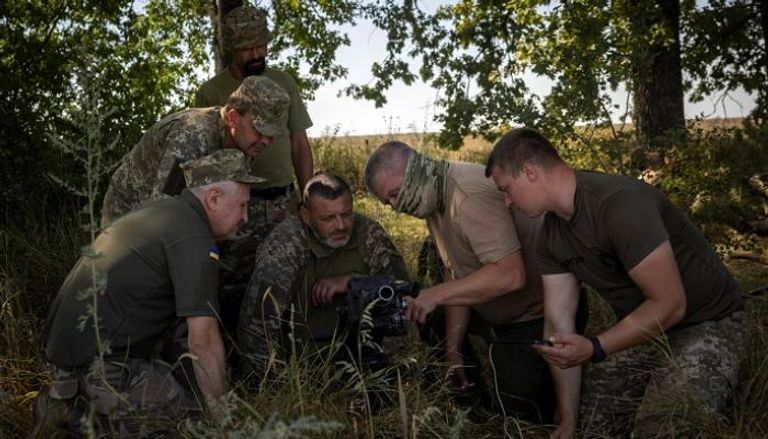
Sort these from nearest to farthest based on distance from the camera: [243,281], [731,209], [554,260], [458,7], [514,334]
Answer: [554,260] < [514,334] < [243,281] < [731,209] < [458,7]

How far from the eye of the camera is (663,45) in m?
8.86

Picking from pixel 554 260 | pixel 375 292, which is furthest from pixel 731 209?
pixel 375 292

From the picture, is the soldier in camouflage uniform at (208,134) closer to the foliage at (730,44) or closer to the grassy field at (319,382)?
the grassy field at (319,382)

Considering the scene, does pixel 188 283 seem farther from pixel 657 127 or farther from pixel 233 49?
pixel 657 127

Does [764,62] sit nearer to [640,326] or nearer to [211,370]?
[640,326]

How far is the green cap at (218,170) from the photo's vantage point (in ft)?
12.0

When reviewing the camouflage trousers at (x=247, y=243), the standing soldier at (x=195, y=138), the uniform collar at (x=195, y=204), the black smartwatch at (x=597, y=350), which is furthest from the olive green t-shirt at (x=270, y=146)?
the black smartwatch at (x=597, y=350)

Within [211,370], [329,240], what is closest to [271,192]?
[329,240]

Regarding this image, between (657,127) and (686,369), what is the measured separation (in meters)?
6.09

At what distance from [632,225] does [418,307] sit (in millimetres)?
1077

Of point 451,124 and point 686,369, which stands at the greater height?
point 451,124

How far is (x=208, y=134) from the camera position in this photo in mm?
4473

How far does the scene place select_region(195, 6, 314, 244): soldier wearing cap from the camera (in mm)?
5297

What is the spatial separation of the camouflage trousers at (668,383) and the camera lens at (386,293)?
40.0 inches
